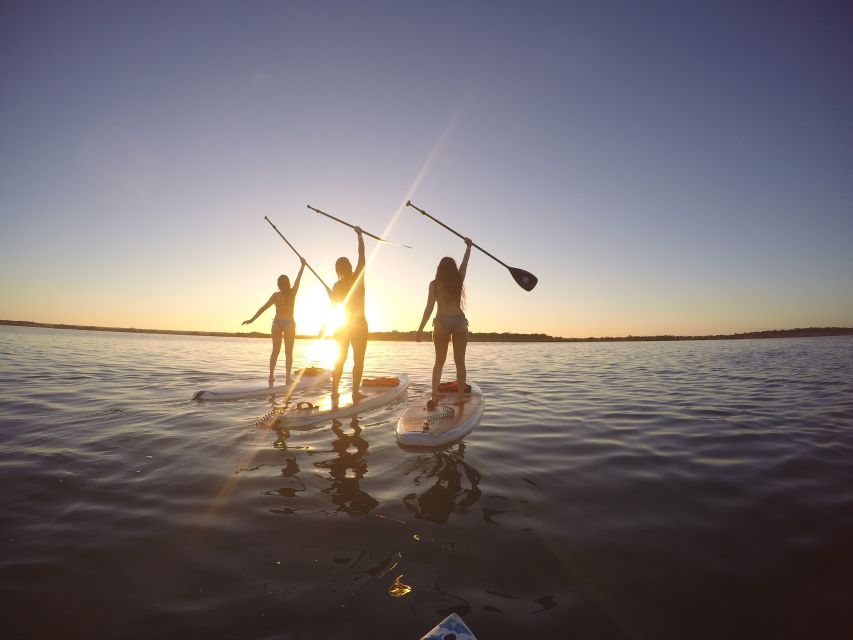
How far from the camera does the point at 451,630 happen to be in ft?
6.85

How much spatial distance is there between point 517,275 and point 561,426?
4.57 meters

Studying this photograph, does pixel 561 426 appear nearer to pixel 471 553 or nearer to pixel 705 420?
pixel 705 420

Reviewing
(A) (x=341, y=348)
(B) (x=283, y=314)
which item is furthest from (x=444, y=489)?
(B) (x=283, y=314)

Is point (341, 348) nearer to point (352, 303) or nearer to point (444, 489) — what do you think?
point (352, 303)

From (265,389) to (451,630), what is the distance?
8.99 metres

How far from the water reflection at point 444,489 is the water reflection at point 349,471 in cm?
45

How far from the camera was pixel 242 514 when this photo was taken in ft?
11.6

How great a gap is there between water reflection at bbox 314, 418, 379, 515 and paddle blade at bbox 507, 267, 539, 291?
563 cm

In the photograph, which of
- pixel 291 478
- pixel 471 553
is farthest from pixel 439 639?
pixel 291 478

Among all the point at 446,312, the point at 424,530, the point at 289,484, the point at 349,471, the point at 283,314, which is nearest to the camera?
the point at 424,530

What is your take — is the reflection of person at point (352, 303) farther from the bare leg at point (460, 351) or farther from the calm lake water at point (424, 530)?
the bare leg at point (460, 351)

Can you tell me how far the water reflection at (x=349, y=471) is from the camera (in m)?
3.71

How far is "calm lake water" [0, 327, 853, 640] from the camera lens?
2.32 m

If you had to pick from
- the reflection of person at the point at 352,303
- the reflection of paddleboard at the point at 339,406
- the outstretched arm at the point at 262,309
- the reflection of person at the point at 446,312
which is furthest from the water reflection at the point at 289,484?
the outstretched arm at the point at 262,309
